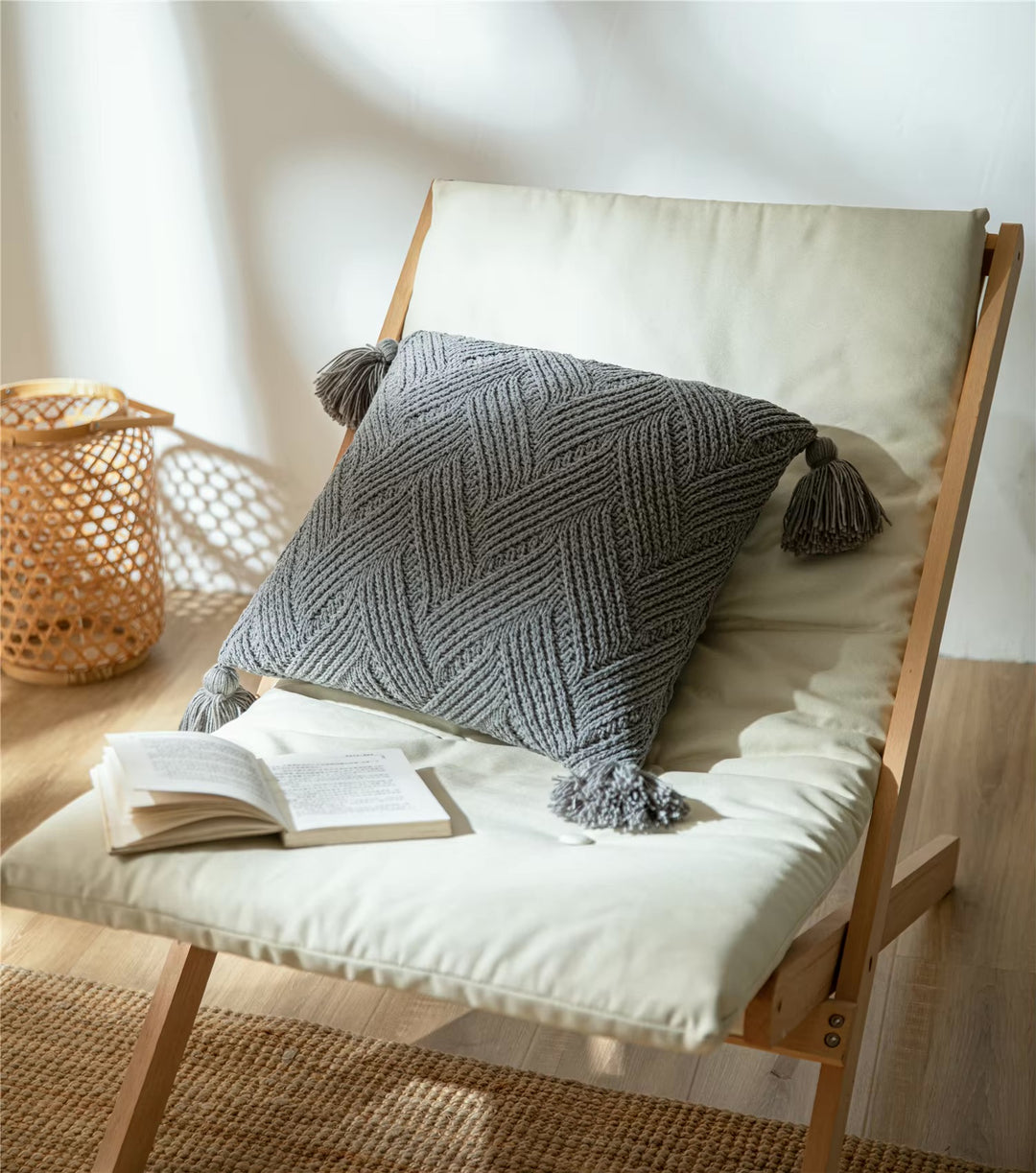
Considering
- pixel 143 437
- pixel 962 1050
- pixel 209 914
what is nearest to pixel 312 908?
pixel 209 914

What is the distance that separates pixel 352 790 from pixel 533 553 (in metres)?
0.27

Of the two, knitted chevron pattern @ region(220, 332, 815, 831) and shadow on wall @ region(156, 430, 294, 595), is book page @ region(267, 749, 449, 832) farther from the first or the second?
shadow on wall @ region(156, 430, 294, 595)

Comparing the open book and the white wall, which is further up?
the white wall

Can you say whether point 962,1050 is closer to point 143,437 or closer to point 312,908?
point 312,908

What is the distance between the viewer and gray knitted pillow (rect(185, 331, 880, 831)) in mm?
1210

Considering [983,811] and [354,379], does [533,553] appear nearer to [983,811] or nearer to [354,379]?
[354,379]

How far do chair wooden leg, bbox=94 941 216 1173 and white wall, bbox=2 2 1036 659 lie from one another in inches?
50.7

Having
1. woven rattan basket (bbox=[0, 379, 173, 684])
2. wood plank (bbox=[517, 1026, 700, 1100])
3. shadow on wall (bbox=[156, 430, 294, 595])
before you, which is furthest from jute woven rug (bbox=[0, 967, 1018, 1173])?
shadow on wall (bbox=[156, 430, 294, 595])

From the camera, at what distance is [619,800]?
111cm

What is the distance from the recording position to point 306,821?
1.05 metres

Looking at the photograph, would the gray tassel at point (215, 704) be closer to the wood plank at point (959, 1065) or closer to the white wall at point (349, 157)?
the wood plank at point (959, 1065)

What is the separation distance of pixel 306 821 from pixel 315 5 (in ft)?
5.04

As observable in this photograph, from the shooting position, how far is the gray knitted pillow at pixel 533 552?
121 centimetres

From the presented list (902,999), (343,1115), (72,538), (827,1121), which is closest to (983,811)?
(902,999)
